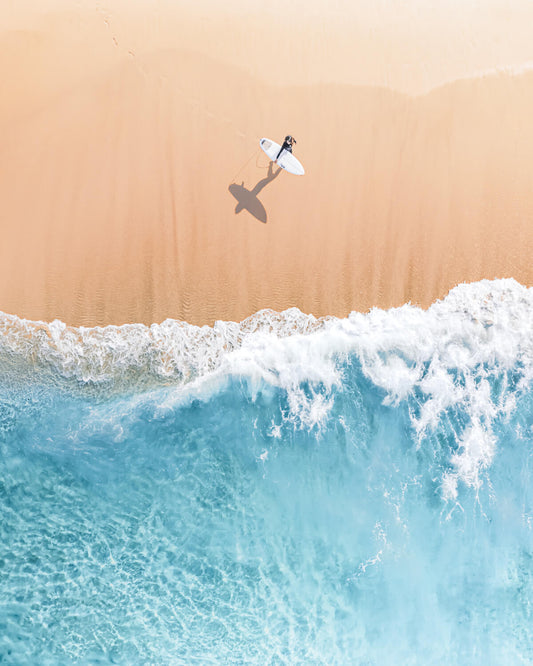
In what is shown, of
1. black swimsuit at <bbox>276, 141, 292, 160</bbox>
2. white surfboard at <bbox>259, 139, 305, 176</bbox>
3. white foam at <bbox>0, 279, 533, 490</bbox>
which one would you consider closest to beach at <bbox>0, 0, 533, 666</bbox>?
white foam at <bbox>0, 279, 533, 490</bbox>

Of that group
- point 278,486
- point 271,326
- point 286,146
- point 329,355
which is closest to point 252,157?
point 286,146

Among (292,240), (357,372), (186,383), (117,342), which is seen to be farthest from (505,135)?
(117,342)

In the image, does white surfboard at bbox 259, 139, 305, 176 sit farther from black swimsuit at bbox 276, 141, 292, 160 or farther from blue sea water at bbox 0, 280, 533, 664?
blue sea water at bbox 0, 280, 533, 664

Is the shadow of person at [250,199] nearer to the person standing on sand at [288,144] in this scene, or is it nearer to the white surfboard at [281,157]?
the white surfboard at [281,157]

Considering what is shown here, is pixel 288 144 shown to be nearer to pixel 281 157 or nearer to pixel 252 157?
pixel 281 157

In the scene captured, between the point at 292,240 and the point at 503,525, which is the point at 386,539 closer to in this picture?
the point at 503,525

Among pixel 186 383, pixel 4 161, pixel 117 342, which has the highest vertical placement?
pixel 4 161
